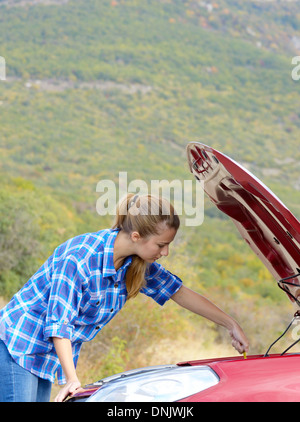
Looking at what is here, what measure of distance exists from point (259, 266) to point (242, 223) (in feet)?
105

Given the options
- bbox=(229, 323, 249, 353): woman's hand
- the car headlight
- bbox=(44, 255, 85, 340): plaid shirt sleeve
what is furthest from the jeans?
bbox=(229, 323, 249, 353): woman's hand

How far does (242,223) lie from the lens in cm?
272

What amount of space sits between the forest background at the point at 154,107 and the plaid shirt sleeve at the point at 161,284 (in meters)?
12.4

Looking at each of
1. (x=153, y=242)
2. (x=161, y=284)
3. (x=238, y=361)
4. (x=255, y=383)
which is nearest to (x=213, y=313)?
(x=161, y=284)

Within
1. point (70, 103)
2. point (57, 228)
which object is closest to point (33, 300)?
point (57, 228)

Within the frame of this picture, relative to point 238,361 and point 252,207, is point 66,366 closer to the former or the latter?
point 238,361

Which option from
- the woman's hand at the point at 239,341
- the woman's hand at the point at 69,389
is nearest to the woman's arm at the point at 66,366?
the woman's hand at the point at 69,389

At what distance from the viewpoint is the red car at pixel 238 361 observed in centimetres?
188

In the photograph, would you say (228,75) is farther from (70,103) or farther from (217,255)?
(217,255)

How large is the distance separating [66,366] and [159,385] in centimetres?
40

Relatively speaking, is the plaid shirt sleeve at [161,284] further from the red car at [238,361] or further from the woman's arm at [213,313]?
the red car at [238,361]

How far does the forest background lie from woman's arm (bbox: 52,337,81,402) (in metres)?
13.0

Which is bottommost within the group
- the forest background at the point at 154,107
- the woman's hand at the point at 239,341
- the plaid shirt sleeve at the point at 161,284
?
the woman's hand at the point at 239,341

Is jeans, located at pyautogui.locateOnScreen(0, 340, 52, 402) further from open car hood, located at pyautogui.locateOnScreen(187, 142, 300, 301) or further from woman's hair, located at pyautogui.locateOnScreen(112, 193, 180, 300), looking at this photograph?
open car hood, located at pyautogui.locateOnScreen(187, 142, 300, 301)
